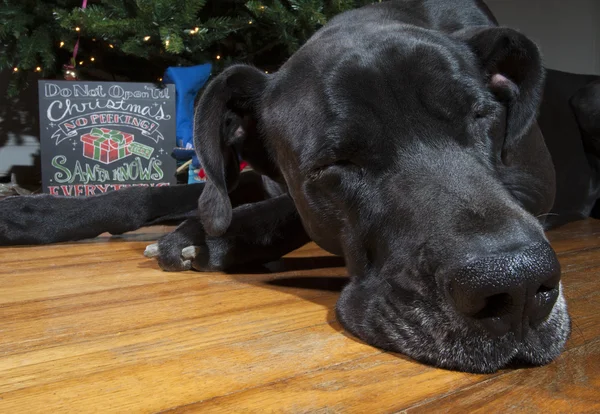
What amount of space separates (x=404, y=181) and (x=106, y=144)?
246 centimetres

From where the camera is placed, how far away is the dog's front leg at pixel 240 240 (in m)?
1.89

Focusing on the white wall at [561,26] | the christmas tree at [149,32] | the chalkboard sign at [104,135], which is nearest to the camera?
the christmas tree at [149,32]

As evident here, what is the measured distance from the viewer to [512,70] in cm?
168

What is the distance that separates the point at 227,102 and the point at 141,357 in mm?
802

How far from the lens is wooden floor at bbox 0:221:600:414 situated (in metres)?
0.96

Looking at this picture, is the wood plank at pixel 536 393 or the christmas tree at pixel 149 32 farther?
the christmas tree at pixel 149 32

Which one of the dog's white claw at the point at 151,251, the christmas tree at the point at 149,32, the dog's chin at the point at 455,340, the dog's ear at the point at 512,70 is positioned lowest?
the dog's white claw at the point at 151,251

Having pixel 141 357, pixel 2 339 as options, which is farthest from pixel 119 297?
pixel 141 357

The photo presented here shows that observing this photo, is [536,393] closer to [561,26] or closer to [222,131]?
[222,131]

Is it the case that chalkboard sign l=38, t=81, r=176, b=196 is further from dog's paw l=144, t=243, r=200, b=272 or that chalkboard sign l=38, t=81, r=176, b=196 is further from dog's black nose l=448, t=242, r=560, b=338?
dog's black nose l=448, t=242, r=560, b=338

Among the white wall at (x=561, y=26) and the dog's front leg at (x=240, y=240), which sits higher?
the white wall at (x=561, y=26)

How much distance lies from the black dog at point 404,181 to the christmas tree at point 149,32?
1.20 meters

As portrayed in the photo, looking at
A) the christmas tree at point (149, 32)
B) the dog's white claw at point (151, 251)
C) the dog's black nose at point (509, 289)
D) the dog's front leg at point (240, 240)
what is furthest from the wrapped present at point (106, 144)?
the dog's black nose at point (509, 289)

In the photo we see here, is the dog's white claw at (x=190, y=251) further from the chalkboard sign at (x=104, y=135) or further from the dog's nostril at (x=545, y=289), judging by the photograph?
the chalkboard sign at (x=104, y=135)
